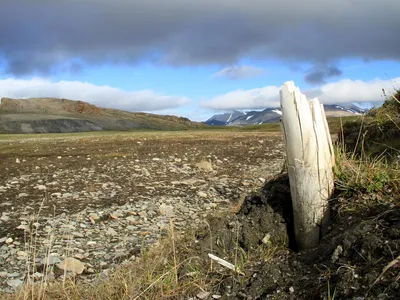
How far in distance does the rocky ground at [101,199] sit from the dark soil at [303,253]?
6.64 feet

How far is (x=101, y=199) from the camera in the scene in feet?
33.9

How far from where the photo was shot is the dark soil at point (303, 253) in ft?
12.2

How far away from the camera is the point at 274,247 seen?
5.16m

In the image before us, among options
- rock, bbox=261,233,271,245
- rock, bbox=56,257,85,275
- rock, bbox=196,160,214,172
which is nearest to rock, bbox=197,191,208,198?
rock, bbox=196,160,214,172

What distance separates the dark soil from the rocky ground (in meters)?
2.02

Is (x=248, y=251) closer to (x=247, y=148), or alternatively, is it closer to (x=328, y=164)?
(x=328, y=164)

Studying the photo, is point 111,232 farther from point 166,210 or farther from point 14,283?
point 14,283

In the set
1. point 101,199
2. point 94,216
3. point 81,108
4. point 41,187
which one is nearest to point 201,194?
point 101,199

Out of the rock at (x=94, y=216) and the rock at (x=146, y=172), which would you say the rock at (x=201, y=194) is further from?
the rock at (x=94, y=216)

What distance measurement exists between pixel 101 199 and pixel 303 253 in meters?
6.69

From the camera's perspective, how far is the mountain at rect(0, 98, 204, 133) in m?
113

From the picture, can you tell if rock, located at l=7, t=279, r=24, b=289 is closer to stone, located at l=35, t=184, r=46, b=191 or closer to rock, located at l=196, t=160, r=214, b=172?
stone, located at l=35, t=184, r=46, b=191

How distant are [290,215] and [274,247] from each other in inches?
26.3

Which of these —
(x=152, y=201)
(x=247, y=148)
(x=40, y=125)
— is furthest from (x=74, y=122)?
(x=152, y=201)
